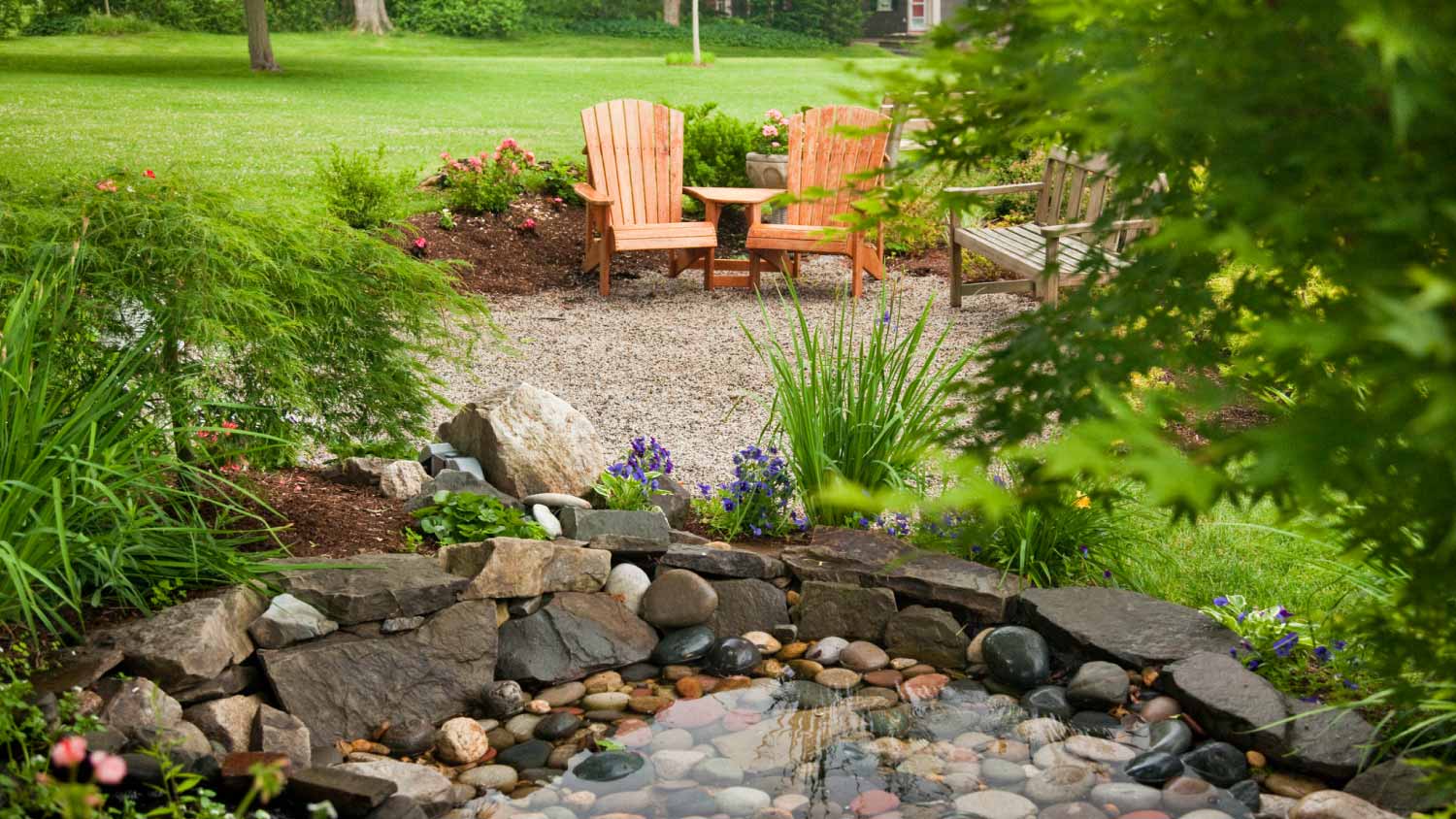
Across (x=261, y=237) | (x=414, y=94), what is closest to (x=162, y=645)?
(x=261, y=237)

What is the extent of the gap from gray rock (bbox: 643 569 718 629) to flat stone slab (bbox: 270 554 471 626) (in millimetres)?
532

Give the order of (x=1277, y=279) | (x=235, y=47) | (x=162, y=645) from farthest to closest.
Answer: (x=235, y=47) < (x=162, y=645) < (x=1277, y=279)

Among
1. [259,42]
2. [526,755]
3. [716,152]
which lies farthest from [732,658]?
[259,42]

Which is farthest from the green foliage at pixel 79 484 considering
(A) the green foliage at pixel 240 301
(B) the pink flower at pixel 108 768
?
(B) the pink flower at pixel 108 768

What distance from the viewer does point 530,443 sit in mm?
3879

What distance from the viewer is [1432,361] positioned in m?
0.74

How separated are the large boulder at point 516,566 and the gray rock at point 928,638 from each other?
2.71 feet

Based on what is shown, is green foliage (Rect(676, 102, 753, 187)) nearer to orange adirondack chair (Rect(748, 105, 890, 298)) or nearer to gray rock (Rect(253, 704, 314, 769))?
orange adirondack chair (Rect(748, 105, 890, 298))

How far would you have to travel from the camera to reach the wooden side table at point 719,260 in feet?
25.4

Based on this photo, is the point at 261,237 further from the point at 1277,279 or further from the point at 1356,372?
the point at 1356,372

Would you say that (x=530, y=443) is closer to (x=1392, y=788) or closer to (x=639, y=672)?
(x=639, y=672)

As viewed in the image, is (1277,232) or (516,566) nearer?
Answer: (1277,232)

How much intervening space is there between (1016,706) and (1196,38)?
93.7 inches

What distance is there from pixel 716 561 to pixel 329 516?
1046 millimetres
